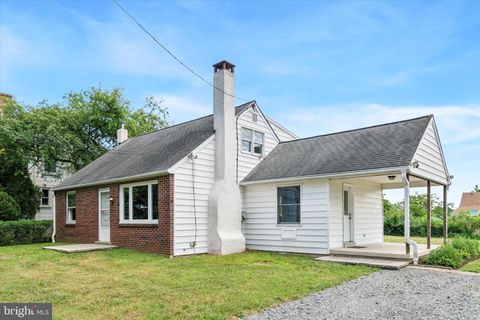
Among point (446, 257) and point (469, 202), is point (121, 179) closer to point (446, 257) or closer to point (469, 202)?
point (446, 257)

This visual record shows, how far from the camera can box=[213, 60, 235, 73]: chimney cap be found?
13205 millimetres

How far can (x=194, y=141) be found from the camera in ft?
42.7

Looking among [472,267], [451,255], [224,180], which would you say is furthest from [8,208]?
[472,267]

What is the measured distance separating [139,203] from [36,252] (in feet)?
12.0

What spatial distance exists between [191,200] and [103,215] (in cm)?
440

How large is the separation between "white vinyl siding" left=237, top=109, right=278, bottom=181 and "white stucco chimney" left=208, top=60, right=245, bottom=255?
0.60 metres

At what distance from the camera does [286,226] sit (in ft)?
40.3

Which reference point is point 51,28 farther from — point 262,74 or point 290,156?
point 290,156

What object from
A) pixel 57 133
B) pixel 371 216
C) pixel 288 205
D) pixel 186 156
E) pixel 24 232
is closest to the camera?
pixel 186 156

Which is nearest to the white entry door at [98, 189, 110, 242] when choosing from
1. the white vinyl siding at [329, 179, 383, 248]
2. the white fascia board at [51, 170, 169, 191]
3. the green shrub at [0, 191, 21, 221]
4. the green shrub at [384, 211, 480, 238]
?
the white fascia board at [51, 170, 169, 191]

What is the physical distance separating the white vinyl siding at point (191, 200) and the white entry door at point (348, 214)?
4.37 m

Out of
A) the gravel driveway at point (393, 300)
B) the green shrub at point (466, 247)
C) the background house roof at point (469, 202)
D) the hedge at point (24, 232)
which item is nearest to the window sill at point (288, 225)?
the gravel driveway at point (393, 300)

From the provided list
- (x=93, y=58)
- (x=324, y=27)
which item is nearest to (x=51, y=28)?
(x=93, y=58)

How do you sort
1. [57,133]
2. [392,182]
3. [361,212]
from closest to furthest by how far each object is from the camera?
1. [361,212]
2. [392,182]
3. [57,133]
